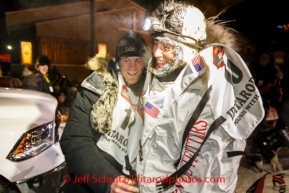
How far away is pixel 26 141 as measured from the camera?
2.84 metres

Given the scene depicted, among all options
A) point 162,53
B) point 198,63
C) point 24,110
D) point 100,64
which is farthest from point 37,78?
point 198,63

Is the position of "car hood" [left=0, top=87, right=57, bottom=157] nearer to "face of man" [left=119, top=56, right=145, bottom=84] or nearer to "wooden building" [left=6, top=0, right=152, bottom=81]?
"face of man" [left=119, top=56, right=145, bottom=84]

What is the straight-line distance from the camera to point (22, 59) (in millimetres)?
13344

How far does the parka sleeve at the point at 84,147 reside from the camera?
1495 millimetres

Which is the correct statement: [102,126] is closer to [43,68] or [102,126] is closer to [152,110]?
[152,110]

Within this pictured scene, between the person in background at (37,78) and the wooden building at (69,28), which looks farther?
the wooden building at (69,28)

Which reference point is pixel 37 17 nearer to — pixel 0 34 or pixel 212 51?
pixel 0 34

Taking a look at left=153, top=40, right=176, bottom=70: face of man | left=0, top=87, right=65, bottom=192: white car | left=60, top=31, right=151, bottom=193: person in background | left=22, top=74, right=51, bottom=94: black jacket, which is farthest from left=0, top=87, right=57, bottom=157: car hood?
left=22, top=74, right=51, bottom=94: black jacket

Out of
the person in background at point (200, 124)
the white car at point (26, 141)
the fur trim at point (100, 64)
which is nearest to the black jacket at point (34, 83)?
the white car at point (26, 141)

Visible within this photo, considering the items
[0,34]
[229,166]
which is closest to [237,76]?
[229,166]

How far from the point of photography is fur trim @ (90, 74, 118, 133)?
5.36ft

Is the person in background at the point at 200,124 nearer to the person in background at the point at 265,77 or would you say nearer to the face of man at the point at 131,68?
the face of man at the point at 131,68

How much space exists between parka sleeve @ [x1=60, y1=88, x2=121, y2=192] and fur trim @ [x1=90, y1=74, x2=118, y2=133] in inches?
2.3

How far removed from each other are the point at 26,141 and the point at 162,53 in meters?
2.04
